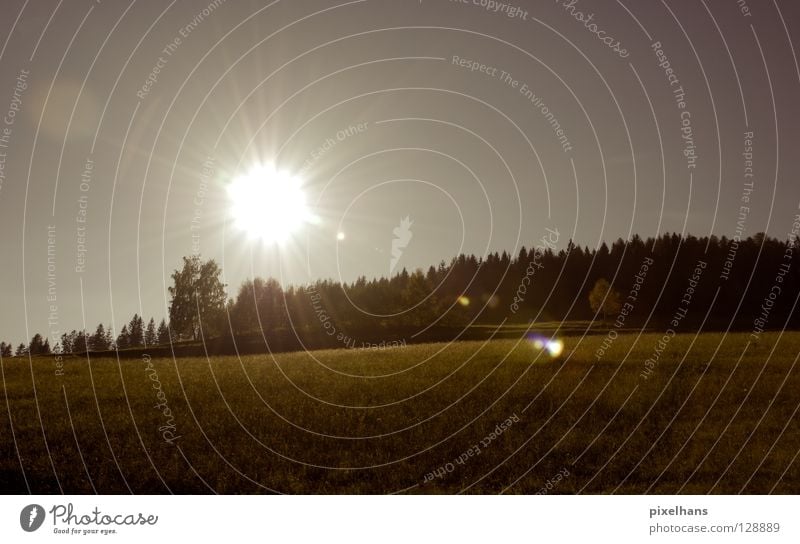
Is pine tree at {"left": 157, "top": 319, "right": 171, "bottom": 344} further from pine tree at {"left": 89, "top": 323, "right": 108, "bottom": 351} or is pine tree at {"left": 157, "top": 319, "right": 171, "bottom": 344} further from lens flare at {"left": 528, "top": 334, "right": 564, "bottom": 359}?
lens flare at {"left": 528, "top": 334, "right": 564, "bottom": 359}

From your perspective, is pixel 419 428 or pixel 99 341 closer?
pixel 419 428

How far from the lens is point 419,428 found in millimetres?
15180

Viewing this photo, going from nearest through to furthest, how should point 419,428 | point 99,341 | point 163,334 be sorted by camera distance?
1. point 419,428
2. point 99,341
3. point 163,334

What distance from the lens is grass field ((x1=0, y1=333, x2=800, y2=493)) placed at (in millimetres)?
13578

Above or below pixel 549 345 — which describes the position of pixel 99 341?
above

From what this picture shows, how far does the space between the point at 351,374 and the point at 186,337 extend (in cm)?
888

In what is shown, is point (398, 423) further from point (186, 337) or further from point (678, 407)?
point (186, 337)
